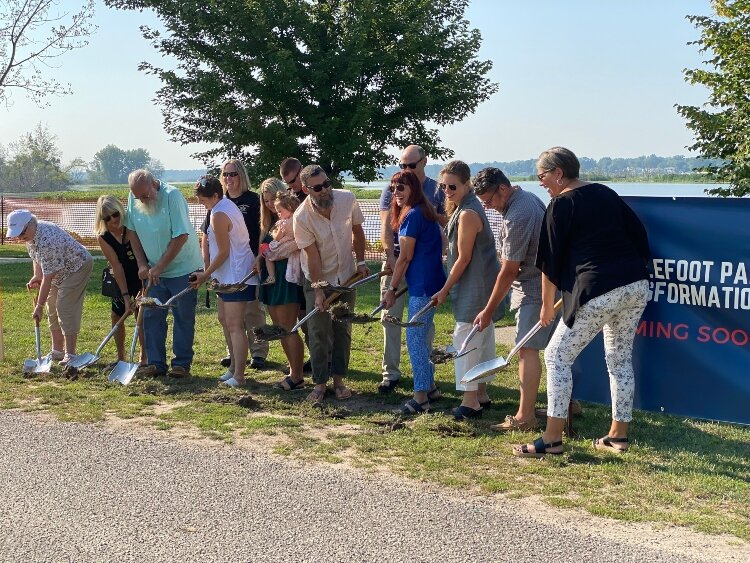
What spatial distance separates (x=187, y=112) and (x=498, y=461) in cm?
1744

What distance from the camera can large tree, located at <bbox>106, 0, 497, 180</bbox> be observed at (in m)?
20.2

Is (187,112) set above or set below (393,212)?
above

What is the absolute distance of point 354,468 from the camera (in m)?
5.49

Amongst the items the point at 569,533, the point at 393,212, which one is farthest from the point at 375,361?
the point at 569,533

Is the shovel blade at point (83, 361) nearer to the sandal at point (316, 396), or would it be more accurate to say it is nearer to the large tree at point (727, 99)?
the sandal at point (316, 396)

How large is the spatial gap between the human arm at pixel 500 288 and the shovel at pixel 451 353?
0.31ft

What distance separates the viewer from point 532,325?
6285 mm

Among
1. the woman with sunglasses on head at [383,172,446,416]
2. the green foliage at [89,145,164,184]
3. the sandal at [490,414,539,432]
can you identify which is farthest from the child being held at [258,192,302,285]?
the green foliage at [89,145,164,184]

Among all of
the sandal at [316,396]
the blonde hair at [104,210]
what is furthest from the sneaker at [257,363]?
the blonde hair at [104,210]

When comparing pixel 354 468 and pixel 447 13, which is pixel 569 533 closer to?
pixel 354 468

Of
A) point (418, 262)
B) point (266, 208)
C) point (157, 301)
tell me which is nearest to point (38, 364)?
point (157, 301)

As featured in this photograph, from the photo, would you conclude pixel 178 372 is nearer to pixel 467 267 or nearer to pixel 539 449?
pixel 467 267

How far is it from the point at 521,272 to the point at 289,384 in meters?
2.45

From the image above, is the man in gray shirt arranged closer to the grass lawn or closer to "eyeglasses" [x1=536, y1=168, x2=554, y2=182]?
the grass lawn
